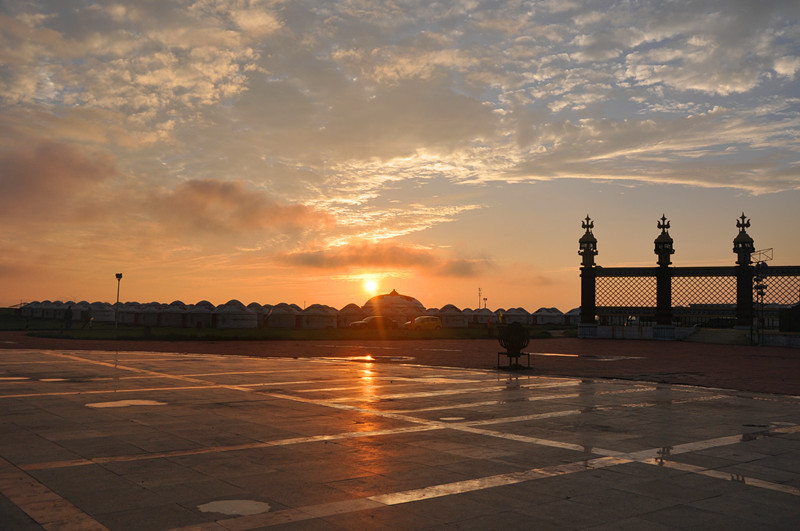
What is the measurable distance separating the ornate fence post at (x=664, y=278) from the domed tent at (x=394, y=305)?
97.0 meters

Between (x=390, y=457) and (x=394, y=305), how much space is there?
150110 millimetres

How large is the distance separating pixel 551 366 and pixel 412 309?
428 ft

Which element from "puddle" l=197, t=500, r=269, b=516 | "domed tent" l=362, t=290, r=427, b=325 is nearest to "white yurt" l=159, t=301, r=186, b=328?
"domed tent" l=362, t=290, r=427, b=325

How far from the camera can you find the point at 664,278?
162 ft

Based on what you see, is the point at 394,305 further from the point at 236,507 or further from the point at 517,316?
the point at 236,507

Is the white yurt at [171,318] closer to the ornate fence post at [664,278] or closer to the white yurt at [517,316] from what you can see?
the ornate fence post at [664,278]

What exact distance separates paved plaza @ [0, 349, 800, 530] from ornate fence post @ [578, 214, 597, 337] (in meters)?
35.5

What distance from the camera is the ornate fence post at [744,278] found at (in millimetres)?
46625

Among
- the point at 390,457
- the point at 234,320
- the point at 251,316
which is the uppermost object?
the point at 251,316

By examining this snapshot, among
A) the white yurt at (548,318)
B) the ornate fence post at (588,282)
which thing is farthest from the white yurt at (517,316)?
the ornate fence post at (588,282)

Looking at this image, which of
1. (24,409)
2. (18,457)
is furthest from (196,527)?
(24,409)

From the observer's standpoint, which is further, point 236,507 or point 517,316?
point 517,316

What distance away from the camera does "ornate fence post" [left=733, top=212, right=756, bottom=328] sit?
46.6m

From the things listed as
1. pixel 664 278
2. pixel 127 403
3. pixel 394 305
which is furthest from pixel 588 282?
pixel 394 305
